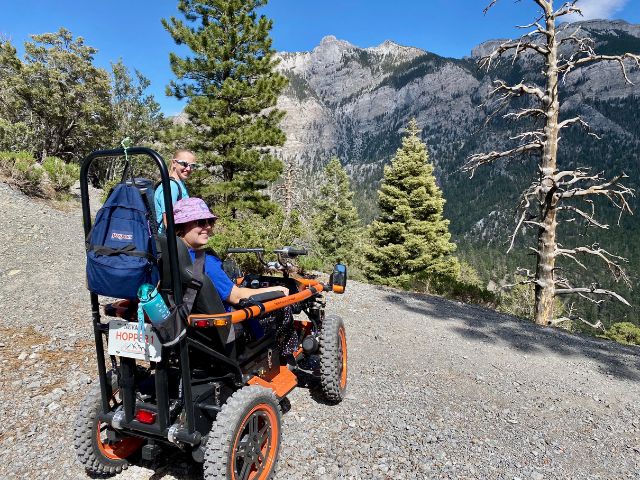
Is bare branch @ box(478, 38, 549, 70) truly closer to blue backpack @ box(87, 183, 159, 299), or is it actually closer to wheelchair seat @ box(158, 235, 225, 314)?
wheelchair seat @ box(158, 235, 225, 314)

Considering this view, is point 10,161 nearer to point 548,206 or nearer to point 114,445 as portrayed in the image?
point 114,445

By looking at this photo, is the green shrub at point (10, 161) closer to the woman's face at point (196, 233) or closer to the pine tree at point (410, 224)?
the woman's face at point (196, 233)

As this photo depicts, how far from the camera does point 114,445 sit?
10.7 ft

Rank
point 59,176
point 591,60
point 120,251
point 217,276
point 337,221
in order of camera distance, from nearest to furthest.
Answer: point 120,251
point 217,276
point 591,60
point 59,176
point 337,221

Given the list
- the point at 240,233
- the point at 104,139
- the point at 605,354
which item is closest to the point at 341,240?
the point at 104,139

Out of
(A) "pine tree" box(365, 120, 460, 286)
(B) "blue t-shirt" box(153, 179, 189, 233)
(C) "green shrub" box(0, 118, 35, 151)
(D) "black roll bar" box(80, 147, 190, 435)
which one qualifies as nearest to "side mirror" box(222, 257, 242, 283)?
(B) "blue t-shirt" box(153, 179, 189, 233)

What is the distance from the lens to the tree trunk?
10156 millimetres

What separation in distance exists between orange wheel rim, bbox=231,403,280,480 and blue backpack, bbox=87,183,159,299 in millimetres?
1276

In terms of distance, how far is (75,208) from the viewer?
1538 centimetres

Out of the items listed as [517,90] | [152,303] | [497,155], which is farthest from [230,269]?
[517,90]

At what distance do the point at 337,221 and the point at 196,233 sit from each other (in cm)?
3994

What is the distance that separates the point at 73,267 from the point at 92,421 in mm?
7227

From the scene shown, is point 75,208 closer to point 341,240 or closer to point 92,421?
point 92,421

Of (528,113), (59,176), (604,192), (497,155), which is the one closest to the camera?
(604,192)
